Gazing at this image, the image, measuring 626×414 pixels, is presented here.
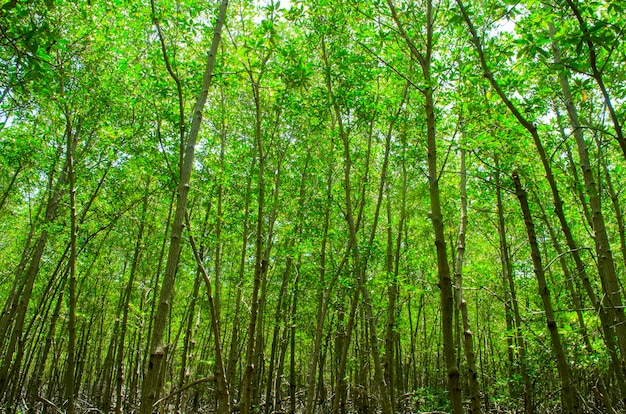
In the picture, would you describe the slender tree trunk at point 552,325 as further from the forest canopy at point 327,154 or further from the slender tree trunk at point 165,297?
the slender tree trunk at point 165,297

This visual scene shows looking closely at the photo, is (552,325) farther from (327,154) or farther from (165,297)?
(327,154)

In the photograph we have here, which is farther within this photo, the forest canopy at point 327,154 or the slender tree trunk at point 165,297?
the forest canopy at point 327,154

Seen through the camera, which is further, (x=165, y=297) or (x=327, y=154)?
(x=327, y=154)

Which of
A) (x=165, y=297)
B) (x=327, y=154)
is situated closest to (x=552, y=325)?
(x=165, y=297)

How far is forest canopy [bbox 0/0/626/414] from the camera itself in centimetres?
279

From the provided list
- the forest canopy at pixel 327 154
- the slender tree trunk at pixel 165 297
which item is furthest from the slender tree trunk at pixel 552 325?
the slender tree trunk at pixel 165 297

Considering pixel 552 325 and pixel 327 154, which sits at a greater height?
pixel 327 154

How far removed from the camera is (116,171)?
24.5 ft

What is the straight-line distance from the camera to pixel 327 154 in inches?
354

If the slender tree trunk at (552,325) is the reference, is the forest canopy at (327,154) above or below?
above

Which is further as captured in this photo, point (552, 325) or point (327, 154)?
point (327, 154)

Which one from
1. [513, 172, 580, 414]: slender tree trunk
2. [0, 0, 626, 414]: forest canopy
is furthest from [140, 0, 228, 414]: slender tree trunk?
[513, 172, 580, 414]: slender tree trunk

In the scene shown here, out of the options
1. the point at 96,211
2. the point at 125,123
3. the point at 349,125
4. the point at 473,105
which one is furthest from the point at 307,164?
the point at 473,105

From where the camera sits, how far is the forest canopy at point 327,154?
2.79 meters
